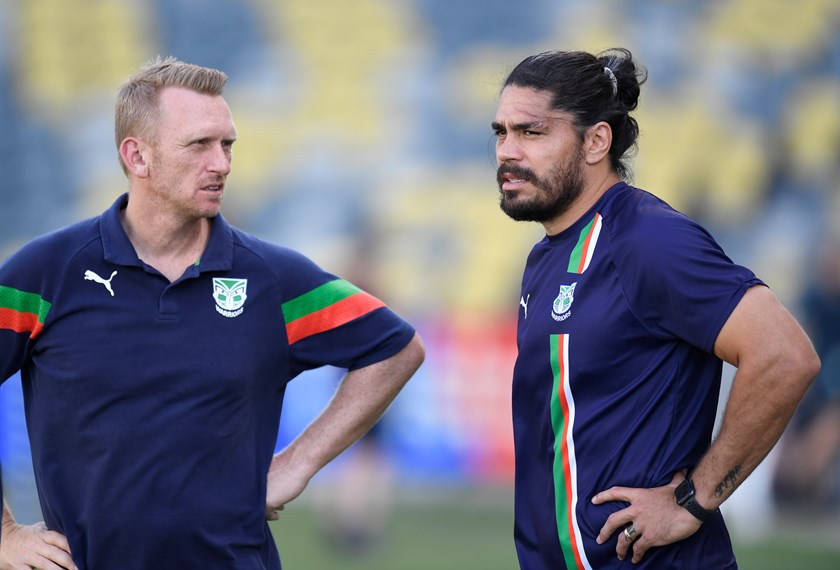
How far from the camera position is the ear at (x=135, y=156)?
3791 millimetres

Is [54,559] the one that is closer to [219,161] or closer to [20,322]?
[20,322]

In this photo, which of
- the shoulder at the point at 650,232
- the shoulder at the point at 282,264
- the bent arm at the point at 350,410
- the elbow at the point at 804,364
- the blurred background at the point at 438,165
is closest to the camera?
the elbow at the point at 804,364

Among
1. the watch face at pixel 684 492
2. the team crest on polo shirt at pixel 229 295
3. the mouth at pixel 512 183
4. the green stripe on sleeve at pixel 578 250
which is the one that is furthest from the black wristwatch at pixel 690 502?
the team crest on polo shirt at pixel 229 295

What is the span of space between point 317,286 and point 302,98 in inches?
436

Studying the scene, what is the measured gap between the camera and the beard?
3650 millimetres

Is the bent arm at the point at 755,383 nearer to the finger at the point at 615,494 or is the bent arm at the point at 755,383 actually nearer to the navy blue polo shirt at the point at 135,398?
the finger at the point at 615,494

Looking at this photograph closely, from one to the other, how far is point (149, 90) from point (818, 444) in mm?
8506

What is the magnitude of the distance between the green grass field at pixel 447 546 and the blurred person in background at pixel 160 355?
5317 mm

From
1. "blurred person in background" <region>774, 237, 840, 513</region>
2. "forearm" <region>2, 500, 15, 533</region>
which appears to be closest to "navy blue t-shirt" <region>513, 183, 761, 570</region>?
"forearm" <region>2, 500, 15, 533</region>

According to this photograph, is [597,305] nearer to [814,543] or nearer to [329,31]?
[814,543]

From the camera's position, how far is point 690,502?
11.0 feet

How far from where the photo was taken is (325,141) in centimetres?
1448

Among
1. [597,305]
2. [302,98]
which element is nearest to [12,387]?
[597,305]

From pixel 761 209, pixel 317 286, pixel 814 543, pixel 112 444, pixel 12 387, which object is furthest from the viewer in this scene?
A: pixel 761 209
